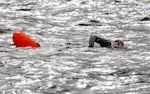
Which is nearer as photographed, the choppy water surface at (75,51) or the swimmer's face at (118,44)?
the choppy water surface at (75,51)

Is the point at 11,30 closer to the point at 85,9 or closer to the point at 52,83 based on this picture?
the point at 85,9

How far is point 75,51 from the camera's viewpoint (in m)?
17.3

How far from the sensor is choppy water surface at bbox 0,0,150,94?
12.6 m

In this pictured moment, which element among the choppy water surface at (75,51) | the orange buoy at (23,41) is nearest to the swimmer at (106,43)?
the choppy water surface at (75,51)

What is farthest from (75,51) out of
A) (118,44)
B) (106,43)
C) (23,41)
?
(23,41)

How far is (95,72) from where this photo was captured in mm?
13984

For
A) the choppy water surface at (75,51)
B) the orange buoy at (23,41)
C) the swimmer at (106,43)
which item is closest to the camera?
the choppy water surface at (75,51)

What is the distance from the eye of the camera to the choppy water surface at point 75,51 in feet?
41.4

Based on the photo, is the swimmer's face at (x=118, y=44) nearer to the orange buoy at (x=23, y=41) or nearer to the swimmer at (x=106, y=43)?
the swimmer at (x=106, y=43)

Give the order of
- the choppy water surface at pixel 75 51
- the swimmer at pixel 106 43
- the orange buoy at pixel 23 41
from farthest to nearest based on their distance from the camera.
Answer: the orange buoy at pixel 23 41
the swimmer at pixel 106 43
the choppy water surface at pixel 75 51

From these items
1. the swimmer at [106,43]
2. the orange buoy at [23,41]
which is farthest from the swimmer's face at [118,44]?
the orange buoy at [23,41]

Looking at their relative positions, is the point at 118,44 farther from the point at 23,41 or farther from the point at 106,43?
the point at 23,41

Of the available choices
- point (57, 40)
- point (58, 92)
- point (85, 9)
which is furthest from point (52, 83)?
point (85, 9)

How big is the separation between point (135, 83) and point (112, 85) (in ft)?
2.04
